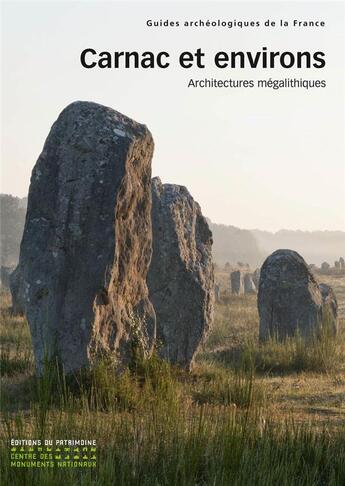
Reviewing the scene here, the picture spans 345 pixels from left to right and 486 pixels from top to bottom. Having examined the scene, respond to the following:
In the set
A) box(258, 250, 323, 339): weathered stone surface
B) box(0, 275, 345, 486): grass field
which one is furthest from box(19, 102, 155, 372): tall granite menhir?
box(258, 250, 323, 339): weathered stone surface

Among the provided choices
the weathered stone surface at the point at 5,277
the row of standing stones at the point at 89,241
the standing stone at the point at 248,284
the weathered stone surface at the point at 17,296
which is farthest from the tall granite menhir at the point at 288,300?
the weathered stone surface at the point at 5,277

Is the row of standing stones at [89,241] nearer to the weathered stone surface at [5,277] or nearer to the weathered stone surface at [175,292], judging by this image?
the weathered stone surface at [175,292]

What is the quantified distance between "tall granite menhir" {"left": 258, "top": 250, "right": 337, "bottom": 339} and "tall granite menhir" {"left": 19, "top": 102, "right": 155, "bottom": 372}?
6156 mm

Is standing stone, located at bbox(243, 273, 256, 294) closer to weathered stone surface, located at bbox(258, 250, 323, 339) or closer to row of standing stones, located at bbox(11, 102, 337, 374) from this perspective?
weathered stone surface, located at bbox(258, 250, 323, 339)

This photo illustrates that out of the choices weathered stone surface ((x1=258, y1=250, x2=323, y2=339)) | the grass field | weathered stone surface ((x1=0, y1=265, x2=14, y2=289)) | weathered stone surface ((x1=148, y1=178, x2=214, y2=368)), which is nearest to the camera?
the grass field

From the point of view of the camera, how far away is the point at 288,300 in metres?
13.8

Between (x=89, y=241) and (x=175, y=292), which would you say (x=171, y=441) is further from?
(x=175, y=292)

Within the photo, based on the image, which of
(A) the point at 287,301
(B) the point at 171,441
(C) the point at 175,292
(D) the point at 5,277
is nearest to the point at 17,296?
(A) the point at 287,301

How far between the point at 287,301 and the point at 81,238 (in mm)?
7023

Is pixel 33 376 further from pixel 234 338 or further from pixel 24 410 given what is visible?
pixel 234 338

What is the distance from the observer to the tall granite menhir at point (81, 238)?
7469 mm

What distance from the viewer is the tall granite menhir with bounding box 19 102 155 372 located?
7469 mm

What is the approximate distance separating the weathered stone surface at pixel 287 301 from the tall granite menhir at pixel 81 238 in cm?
616

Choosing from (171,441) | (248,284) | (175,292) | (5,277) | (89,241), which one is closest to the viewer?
(171,441)
